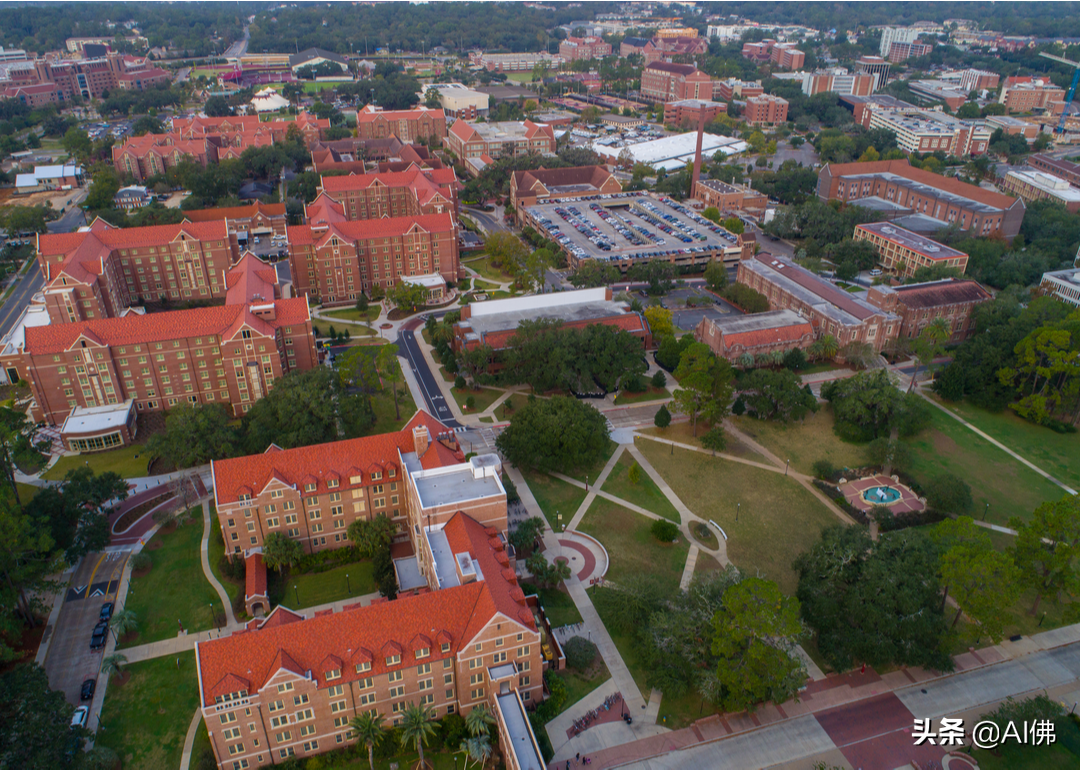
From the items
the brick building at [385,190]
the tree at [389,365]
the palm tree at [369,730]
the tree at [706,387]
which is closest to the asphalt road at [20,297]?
the brick building at [385,190]

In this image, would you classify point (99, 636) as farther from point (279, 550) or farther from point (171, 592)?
point (279, 550)

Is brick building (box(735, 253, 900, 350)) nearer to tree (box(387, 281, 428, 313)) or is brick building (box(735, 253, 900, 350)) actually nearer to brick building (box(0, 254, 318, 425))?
tree (box(387, 281, 428, 313))

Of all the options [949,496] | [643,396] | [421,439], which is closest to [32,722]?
[421,439]

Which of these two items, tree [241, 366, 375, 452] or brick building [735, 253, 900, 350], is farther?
brick building [735, 253, 900, 350]

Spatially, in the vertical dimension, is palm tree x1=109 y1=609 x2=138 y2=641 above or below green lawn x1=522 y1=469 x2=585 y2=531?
above

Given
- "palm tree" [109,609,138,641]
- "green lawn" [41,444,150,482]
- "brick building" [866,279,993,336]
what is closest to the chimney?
"palm tree" [109,609,138,641]

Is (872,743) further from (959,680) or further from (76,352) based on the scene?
(76,352)

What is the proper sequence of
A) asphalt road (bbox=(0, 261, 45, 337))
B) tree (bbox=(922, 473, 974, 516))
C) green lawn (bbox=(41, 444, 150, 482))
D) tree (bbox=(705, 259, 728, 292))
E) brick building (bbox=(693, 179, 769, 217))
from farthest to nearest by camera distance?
brick building (bbox=(693, 179, 769, 217)), tree (bbox=(705, 259, 728, 292)), asphalt road (bbox=(0, 261, 45, 337)), green lawn (bbox=(41, 444, 150, 482)), tree (bbox=(922, 473, 974, 516))
